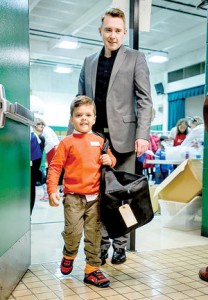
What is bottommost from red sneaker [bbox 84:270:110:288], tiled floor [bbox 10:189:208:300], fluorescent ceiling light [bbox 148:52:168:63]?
tiled floor [bbox 10:189:208:300]

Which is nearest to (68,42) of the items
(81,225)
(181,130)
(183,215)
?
(181,130)

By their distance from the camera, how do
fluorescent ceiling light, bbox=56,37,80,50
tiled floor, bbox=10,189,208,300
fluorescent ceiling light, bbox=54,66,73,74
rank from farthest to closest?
fluorescent ceiling light, bbox=54,66,73,74 → fluorescent ceiling light, bbox=56,37,80,50 → tiled floor, bbox=10,189,208,300

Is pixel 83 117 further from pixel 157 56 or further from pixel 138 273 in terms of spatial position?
pixel 157 56

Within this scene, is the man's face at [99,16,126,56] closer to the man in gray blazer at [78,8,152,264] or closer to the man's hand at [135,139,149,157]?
the man in gray blazer at [78,8,152,264]

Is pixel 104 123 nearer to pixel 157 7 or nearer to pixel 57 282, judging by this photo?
pixel 57 282

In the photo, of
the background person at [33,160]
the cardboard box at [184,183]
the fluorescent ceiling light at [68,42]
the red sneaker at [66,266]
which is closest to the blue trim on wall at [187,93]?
the fluorescent ceiling light at [68,42]

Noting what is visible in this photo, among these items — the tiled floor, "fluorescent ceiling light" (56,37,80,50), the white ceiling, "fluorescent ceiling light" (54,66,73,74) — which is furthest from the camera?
"fluorescent ceiling light" (54,66,73,74)

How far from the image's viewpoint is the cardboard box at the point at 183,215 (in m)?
2.95

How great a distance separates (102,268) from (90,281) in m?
0.25

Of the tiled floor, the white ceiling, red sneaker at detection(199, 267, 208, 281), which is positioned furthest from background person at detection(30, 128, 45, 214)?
the white ceiling

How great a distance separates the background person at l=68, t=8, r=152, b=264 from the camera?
195 cm

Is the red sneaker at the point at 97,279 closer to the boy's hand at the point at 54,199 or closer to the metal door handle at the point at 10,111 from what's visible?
the boy's hand at the point at 54,199

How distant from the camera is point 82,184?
5.60ft

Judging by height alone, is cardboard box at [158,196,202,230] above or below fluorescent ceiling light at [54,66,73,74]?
below
